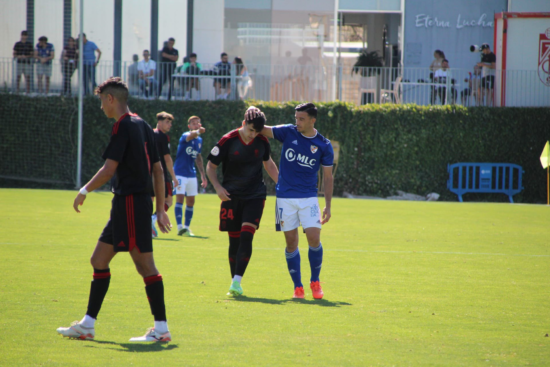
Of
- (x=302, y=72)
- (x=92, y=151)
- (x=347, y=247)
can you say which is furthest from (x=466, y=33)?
(x=347, y=247)

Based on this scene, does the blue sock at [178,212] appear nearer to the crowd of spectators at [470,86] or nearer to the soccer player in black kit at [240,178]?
the soccer player in black kit at [240,178]

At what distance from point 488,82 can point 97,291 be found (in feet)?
67.1

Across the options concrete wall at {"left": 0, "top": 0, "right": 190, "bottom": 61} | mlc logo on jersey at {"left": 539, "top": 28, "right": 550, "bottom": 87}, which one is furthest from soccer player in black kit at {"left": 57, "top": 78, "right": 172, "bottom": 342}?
mlc logo on jersey at {"left": 539, "top": 28, "right": 550, "bottom": 87}

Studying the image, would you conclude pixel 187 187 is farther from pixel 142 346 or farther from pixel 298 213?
pixel 142 346

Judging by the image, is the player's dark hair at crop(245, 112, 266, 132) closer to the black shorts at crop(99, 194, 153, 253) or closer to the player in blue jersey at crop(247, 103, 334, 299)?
the player in blue jersey at crop(247, 103, 334, 299)

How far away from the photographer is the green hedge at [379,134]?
22.0 meters

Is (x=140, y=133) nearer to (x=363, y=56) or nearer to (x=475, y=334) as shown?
(x=475, y=334)

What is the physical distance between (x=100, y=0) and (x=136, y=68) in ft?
15.6

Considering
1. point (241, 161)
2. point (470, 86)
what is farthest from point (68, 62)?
point (241, 161)

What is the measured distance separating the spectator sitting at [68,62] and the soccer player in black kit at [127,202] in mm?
18349

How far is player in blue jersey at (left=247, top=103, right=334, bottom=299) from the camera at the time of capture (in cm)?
668

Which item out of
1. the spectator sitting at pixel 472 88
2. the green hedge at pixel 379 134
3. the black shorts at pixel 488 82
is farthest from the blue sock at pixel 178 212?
the black shorts at pixel 488 82

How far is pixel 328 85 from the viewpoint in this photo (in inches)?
905

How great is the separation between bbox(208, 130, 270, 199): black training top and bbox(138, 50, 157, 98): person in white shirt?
16193 millimetres
